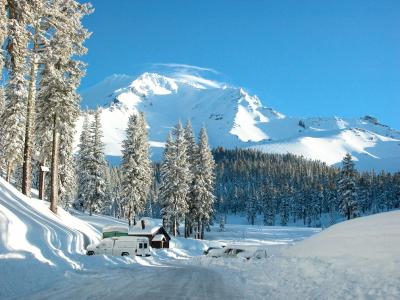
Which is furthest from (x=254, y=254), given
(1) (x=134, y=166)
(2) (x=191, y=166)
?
(2) (x=191, y=166)

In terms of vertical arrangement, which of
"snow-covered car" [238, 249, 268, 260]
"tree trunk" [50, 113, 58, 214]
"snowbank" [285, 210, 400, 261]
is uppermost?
"tree trunk" [50, 113, 58, 214]

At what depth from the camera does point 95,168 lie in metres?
69.9

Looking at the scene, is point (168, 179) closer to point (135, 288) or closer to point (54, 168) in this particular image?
point (54, 168)

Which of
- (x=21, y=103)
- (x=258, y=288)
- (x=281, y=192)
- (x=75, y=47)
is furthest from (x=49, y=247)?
(x=281, y=192)

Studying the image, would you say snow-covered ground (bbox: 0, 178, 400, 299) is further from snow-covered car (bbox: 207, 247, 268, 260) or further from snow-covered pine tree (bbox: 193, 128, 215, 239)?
snow-covered pine tree (bbox: 193, 128, 215, 239)

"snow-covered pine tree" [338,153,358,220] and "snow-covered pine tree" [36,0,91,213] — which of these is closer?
"snow-covered pine tree" [36,0,91,213]

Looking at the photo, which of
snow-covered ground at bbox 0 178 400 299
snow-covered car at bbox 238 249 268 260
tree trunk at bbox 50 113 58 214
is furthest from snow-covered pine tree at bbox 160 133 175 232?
snow-covered ground at bbox 0 178 400 299

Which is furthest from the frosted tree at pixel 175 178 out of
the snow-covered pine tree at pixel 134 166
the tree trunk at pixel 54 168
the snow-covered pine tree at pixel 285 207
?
the snow-covered pine tree at pixel 285 207

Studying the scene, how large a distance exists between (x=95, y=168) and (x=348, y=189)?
36.7 meters

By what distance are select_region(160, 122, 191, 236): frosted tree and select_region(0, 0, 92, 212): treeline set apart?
51.7ft

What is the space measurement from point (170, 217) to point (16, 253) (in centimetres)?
5008

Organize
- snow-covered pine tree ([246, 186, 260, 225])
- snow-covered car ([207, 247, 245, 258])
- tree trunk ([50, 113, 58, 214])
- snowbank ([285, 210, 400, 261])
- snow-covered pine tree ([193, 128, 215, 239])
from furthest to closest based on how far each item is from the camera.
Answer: snow-covered pine tree ([246, 186, 260, 225]) < snow-covered pine tree ([193, 128, 215, 239]) < snow-covered car ([207, 247, 245, 258]) < tree trunk ([50, 113, 58, 214]) < snowbank ([285, 210, 400, 261])

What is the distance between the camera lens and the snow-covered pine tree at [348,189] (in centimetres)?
6562

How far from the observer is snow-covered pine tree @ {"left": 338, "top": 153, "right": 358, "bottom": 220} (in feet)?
215
